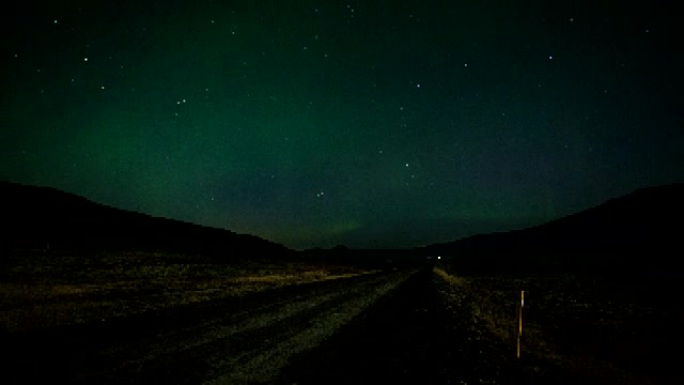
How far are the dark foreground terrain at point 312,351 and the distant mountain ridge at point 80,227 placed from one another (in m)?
39.1

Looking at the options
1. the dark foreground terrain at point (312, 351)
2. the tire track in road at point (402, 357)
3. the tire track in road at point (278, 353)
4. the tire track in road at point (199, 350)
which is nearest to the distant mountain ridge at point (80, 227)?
the tire track in road at point (199, 350)

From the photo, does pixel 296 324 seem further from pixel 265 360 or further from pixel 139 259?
pixel 139 259

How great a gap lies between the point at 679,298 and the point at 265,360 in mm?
29159

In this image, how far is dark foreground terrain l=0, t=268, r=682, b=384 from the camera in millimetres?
9547

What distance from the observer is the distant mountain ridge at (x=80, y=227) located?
5928cm

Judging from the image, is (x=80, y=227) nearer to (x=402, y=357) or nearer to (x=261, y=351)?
(x=261, y=351)

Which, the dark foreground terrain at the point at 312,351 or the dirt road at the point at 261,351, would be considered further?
the dark foreground terrain at the point at 312,351

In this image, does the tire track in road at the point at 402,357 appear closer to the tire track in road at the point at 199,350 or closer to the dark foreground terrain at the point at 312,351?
the dark foreground terrain at the point at 312,351

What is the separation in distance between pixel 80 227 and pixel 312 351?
7524 cm

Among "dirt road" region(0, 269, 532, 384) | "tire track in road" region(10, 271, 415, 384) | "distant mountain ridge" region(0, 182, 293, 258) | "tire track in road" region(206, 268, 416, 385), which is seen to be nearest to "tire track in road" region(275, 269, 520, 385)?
"dirt road" region(0, 269, 532, 384)

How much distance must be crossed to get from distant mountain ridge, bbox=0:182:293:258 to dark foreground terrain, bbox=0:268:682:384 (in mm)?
39113

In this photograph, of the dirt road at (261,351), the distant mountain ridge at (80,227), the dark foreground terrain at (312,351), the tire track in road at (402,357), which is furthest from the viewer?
the distant mountain ridge at (80,227)

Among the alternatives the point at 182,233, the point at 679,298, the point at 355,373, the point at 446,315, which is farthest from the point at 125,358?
the point at 182,233

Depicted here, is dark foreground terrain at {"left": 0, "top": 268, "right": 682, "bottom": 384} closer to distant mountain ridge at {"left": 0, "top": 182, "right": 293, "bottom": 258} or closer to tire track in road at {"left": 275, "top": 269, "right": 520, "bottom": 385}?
tire track in road at {"left": 275, "top": 269, "right": 520, "bottom": 385}
